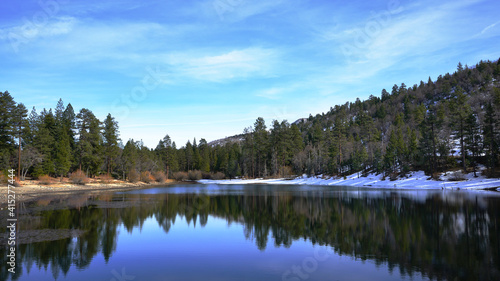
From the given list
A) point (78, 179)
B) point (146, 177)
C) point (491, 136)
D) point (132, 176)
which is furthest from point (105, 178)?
point (491, 136)

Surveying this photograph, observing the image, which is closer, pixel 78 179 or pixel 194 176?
pixel 78 179

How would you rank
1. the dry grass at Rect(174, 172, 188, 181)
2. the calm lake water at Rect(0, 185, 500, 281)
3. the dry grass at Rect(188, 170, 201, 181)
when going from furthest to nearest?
the dry grass at Rect(188, 170, 201, 181), the dry grass at Rect(174, 172, 188, 181), the calm lake water at Rect(0, 185, 500, 281)

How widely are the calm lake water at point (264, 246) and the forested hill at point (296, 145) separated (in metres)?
39.4

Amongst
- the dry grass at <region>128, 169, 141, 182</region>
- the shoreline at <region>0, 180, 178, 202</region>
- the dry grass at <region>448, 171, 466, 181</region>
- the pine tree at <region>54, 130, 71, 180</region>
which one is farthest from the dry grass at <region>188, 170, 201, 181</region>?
the dry grass at <region>448, 171, 466, 181</region>

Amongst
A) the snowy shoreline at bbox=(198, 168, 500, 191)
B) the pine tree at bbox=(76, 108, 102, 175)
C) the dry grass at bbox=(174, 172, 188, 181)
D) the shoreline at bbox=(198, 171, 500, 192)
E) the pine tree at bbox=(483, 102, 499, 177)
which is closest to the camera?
the shoreline at bbox=(198, 171, 500, 192)

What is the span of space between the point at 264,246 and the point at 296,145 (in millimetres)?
103834

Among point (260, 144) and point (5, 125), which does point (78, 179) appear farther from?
point (260, 144)

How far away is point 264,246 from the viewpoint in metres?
Answer: 16.4

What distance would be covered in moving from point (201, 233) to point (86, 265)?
8129mm

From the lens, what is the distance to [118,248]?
16.2 m

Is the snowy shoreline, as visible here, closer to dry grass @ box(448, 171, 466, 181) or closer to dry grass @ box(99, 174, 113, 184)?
dry grass @ box(448, 171, 466, 181)

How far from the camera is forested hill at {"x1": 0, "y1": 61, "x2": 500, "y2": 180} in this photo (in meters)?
58.9

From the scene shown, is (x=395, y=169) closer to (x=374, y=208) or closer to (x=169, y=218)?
(x=374, y=208)

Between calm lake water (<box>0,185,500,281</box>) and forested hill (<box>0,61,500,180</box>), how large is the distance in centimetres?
3943
